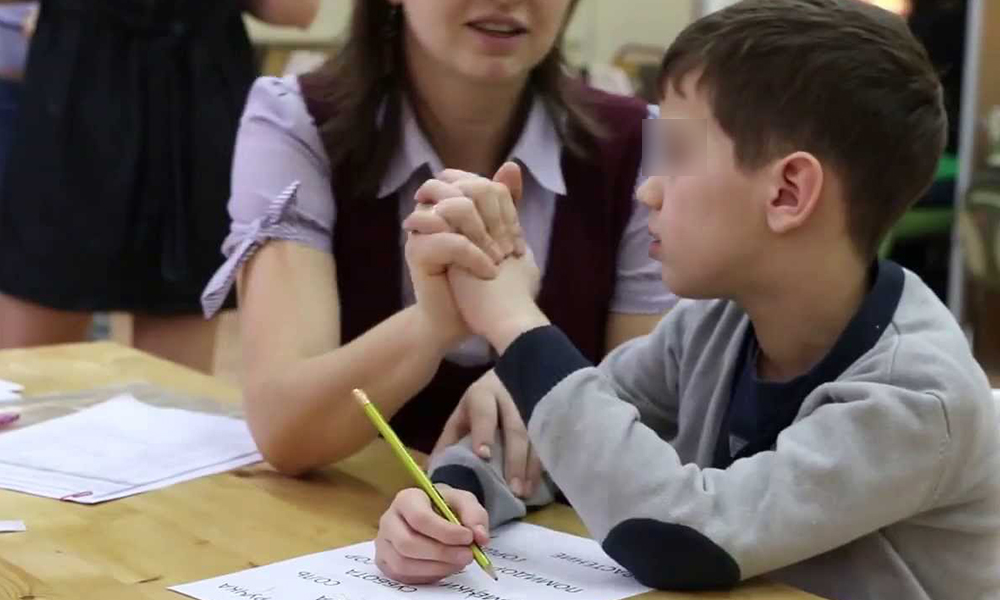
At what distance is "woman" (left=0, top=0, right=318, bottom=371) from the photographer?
2133 mm

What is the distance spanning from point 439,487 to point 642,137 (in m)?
0.60

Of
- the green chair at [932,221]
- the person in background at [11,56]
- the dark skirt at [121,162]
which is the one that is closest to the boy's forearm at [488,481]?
the dark skirt at [121,162]

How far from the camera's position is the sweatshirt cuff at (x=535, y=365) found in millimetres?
1014

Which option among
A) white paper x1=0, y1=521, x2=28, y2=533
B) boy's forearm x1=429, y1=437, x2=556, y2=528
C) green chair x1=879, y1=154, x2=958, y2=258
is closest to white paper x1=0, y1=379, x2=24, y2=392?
white paper x1=0, y1=521, x2=28, y2=533

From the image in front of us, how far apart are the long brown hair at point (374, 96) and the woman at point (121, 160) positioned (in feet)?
1.92

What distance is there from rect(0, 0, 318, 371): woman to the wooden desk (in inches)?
34.5

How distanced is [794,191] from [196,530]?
0.52 metres

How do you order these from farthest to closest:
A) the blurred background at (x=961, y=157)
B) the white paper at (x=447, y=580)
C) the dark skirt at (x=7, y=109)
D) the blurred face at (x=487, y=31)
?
the blurred background at (x=961, y=157), the dark skirt at (x=7, y=109), the blurred face at (x=487, y=31), the white paper at (x=447, y=580)

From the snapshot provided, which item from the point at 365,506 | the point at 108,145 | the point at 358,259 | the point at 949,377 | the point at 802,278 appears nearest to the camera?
the point at 949,377

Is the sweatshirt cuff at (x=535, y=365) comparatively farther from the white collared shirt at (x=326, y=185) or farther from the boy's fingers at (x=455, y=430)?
the white collared shirt at (x=326, y=185)

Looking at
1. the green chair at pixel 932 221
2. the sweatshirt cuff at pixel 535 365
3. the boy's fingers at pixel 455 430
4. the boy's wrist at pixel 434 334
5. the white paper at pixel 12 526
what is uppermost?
the sweatshirt cuff at pixel 535 365

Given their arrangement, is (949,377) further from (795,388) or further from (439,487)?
(439,487)

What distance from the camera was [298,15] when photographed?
2.19 metres

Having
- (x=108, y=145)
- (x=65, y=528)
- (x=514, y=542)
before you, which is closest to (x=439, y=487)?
(x=514, y=542)
